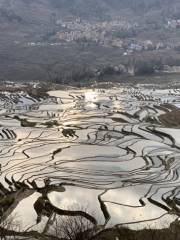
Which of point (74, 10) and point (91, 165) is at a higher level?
point (74, 10)

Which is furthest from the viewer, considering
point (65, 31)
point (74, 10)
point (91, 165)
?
point (74, 10)

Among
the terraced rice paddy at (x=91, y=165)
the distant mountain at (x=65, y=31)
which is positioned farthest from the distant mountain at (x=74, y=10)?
the terraced rice paddy at (x=91, y=165)

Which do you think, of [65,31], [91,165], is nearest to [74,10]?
[65,31]

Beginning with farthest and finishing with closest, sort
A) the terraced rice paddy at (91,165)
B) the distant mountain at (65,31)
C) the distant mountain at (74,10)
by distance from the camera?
1. the distant mountain at (74,10)
2. the distant mountain at (65,31)
3. the terraced rice paddy at (91,165)

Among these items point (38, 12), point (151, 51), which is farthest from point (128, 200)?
point (38, 12)

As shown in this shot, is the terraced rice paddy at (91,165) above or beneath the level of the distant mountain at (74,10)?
beneath

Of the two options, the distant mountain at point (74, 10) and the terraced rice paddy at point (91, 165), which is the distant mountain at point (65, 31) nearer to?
the distant mountain at point (74, 10)

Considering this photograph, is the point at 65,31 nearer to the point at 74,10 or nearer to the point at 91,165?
the point at 74,10

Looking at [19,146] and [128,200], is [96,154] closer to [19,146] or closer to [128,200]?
[19,146]

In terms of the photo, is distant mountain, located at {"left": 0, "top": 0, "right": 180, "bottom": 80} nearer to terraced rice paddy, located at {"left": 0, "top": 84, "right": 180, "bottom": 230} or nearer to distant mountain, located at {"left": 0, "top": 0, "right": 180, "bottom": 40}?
distant mountain, located at {"left": 0, "top": 0, "right": 180, "bottom": 40}
